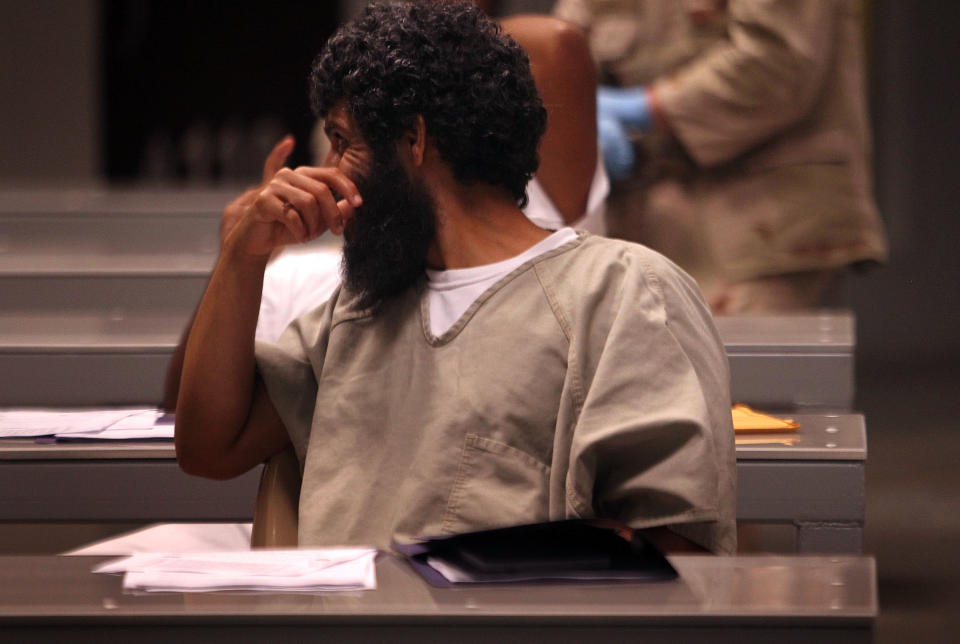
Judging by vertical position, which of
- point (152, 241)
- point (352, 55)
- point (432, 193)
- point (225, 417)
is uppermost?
point (352, 55)

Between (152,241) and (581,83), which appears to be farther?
(152,241)

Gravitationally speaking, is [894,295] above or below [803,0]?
below

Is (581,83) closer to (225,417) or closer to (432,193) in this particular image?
(432,193)

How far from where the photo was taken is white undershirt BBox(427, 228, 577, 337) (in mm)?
1704

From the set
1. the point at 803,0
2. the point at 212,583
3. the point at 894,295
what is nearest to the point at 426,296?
the point at 212,583

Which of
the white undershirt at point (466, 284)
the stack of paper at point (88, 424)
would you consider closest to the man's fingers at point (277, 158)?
the stack of paper at point (88, 424)

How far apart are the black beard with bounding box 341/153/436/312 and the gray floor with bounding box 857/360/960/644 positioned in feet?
6.26

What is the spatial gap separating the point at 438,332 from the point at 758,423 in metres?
0.56

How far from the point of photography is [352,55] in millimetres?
1721

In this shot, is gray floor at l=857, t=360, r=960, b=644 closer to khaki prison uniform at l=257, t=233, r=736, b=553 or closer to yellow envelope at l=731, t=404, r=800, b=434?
yellow envelope at l=731, t=404, r=800, b=434

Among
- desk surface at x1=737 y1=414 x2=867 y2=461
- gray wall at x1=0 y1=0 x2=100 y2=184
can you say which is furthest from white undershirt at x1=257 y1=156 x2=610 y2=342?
gray wall at x1=0 y1=0 x2=100 y2=184
